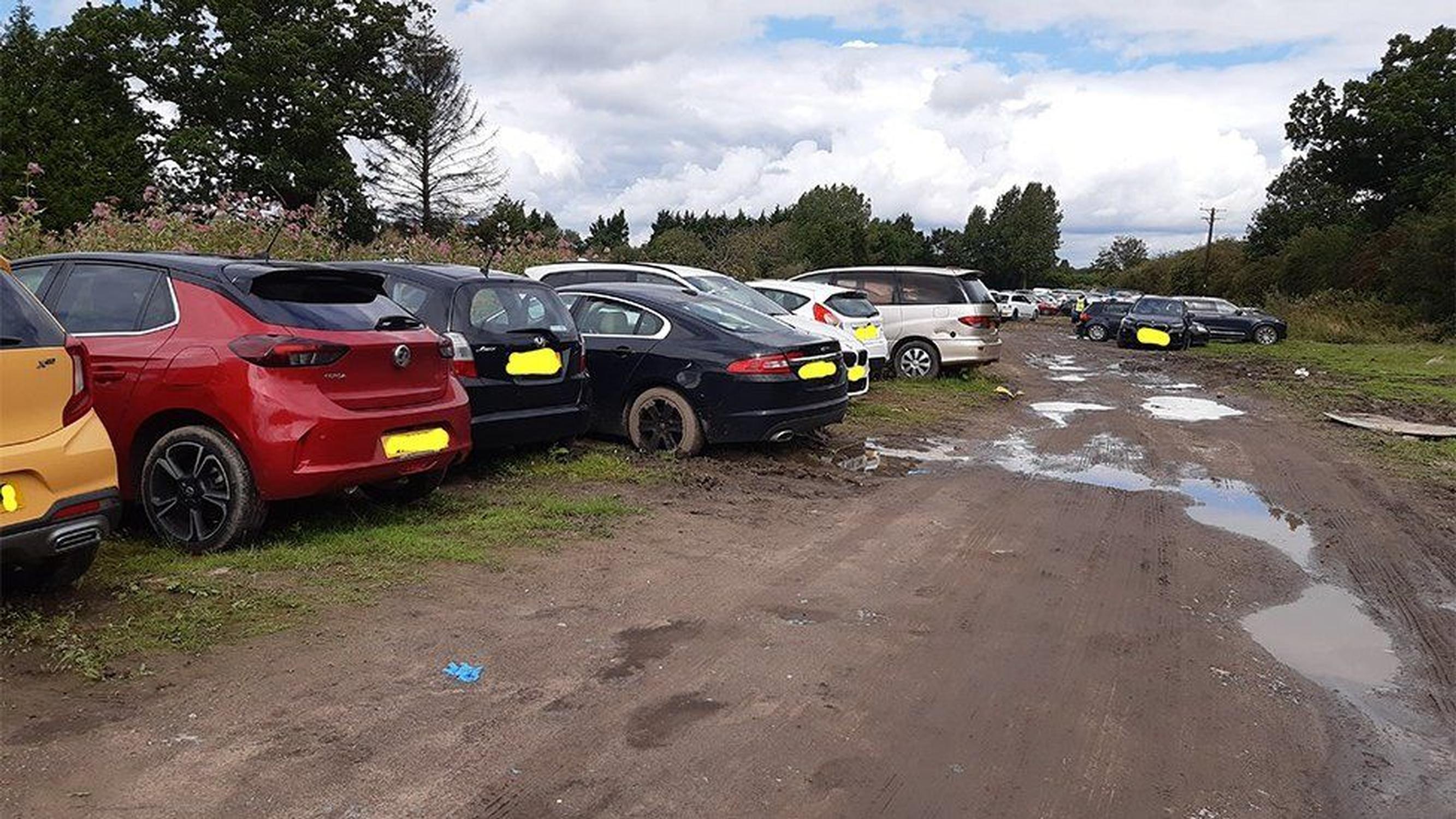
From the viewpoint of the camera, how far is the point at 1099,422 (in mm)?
13172

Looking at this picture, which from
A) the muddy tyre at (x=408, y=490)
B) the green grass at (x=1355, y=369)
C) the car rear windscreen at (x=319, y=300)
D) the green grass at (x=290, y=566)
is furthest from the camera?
the green grass at (x=1355, y=369)

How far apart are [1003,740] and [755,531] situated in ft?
10.2

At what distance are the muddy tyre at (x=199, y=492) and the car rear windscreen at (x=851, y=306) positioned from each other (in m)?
10.0

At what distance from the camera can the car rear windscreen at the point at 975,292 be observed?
16266 mm

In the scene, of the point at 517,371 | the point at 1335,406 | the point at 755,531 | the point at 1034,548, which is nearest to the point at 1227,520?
the point at 1034,548

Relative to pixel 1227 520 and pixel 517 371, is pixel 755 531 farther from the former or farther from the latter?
pixel 1227 520

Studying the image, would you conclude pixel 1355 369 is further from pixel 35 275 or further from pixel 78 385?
pixel 78 385

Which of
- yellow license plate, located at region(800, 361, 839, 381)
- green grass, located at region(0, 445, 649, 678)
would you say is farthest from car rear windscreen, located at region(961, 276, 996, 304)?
green grass, located at region(0, 445, 649, 678)

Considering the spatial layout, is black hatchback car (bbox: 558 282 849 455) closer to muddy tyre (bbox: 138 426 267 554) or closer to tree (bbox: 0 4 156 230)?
muddy tyre (bbox: 138 426 267 554)

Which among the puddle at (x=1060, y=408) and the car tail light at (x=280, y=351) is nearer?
the car tail light at (x=280, y=351)

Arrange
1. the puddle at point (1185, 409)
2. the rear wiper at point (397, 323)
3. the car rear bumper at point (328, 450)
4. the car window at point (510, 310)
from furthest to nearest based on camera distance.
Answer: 1. the puddle at point (1185, 409)
2. the car window at point (510, 310)
3. the rear wiper at point (397, 323)
4. the car rear bumper at point (328, 450)

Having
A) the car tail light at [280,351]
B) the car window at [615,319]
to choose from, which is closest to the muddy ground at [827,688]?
the car tail light at [280,351]

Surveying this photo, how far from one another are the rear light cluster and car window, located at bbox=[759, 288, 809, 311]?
313 cm

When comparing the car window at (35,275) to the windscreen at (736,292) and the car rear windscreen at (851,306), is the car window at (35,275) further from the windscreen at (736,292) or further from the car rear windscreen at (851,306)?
the car rear windscreen at (851,306)
